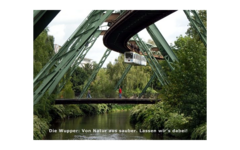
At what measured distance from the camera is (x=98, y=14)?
18.0 meters

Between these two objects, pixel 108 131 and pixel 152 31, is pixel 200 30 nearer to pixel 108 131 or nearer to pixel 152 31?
pixel 152 31

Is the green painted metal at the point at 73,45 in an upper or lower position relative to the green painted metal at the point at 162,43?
lower

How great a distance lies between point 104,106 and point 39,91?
4249 cm

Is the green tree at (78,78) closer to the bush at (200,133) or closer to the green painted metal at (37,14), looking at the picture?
the bush at (200,133)

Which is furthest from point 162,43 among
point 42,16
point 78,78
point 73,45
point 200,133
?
point 78,78

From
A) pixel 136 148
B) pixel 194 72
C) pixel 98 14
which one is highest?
pixel 98 14

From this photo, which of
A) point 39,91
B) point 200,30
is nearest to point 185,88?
point 200,30

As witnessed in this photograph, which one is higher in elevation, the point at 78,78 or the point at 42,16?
the point at 78,78

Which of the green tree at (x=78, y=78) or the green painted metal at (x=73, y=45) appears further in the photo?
the green tree at (x=78, y=78)

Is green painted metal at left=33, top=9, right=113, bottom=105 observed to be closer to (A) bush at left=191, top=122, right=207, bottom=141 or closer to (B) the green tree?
(A) bush at left=191, top=122, right=207, bottom=141

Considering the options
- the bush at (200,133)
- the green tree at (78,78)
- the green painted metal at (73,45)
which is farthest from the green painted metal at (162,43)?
the green tree at (78,78)

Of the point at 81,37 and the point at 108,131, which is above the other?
the point at 81,37

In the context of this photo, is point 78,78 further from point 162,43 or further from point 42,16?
point 42,16

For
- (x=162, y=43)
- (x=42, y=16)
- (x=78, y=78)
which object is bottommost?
(x=42, y=16)
